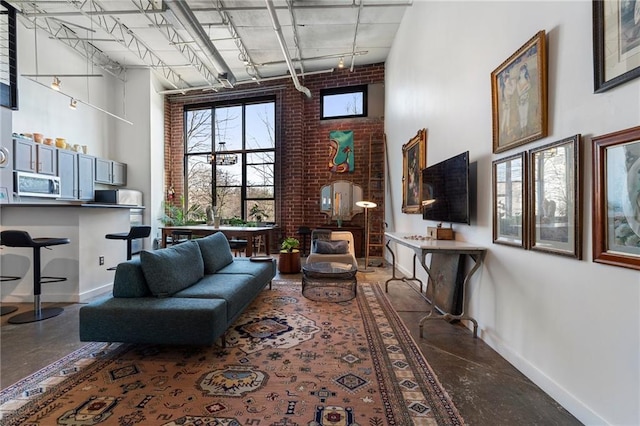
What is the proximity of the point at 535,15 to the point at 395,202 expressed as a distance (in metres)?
3.94

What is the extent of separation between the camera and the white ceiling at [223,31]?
443cm

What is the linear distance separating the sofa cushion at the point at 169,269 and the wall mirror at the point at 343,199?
413 cm

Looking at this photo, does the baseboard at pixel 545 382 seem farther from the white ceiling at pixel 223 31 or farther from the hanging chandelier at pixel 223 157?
the hanging chandelier at pixel 223 157

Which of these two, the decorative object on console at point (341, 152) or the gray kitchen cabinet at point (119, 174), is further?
the decorative object on console at point (341, 152)

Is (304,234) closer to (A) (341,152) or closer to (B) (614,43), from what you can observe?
(A) (341,152)

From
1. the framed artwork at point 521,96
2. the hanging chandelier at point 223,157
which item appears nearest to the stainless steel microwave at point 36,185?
the hanging chandelier at point 223,157

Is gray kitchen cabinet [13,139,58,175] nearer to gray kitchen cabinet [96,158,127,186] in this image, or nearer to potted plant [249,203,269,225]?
gray kitchen cabinet [96,158,127,186]

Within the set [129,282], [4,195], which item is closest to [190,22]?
[4,195]

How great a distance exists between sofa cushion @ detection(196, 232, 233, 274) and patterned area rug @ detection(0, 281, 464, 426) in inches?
34.0

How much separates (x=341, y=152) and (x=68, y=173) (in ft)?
17.9

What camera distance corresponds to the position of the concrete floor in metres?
1.58

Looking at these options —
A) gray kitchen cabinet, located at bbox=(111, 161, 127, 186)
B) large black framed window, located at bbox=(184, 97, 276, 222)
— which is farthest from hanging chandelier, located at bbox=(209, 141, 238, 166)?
gray kitchen cabinet, located at bbox=(111, 161, 127, 186)

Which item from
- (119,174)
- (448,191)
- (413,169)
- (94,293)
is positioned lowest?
(94,293)

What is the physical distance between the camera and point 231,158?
7.37 meters
